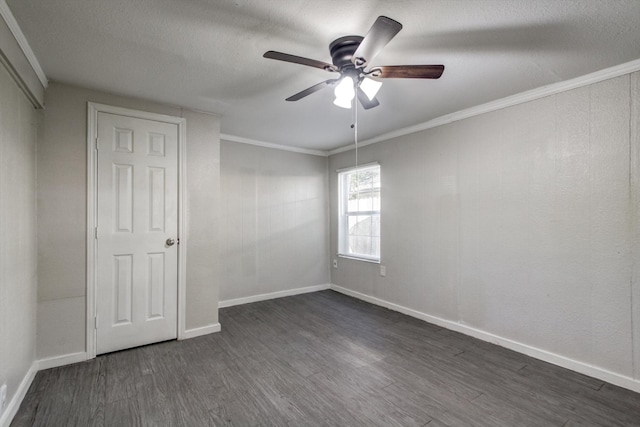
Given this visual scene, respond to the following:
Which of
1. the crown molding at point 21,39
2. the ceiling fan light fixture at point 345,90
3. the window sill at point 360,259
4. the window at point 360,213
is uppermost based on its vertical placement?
the crown molding at point 21,39

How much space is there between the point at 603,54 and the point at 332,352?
3.07 meters

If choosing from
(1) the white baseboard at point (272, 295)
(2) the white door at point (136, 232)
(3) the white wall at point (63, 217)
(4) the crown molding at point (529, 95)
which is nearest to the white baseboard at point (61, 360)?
(3) the white wall at point (63, 217)

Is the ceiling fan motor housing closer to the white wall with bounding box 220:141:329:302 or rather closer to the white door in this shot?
the white door

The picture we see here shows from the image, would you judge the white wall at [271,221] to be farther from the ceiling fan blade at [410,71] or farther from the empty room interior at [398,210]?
the ceiling fan blade at [410,71]

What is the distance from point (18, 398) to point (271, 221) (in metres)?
3.03

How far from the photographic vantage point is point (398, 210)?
3.87 m

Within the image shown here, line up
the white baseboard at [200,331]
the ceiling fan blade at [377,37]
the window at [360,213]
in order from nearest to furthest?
the ceiling fan blade at [377,37]
the white baseboard at [200,331]
the window at [360,213]

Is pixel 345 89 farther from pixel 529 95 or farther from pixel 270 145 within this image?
pixel 270 145

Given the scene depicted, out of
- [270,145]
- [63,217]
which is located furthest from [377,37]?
[270,145]

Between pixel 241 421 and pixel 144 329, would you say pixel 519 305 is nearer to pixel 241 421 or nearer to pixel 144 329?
pixel 241 421

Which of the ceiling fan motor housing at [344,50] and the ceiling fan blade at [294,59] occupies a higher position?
the ceiling fan motor housing at [344,50]

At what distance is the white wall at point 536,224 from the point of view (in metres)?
2.20

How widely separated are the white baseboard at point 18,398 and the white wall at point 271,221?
198 centimetres

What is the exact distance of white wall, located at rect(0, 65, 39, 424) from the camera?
174cm
